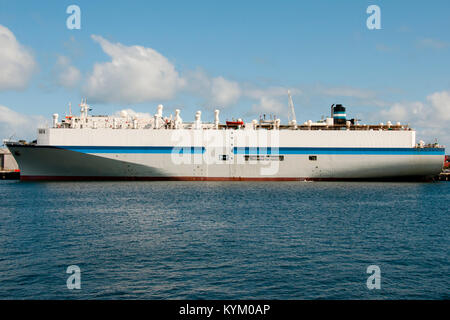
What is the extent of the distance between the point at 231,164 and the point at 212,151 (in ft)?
7.94

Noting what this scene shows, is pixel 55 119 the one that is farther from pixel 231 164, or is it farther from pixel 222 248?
pixel 222 248

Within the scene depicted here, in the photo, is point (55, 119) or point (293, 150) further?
point (55, 119)

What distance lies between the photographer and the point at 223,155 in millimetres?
43031

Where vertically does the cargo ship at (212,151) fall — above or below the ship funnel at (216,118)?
below

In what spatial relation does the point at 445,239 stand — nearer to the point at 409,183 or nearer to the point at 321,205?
the point at 321,205

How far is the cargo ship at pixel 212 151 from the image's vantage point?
41.7 metres

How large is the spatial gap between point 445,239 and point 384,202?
38.8ft
